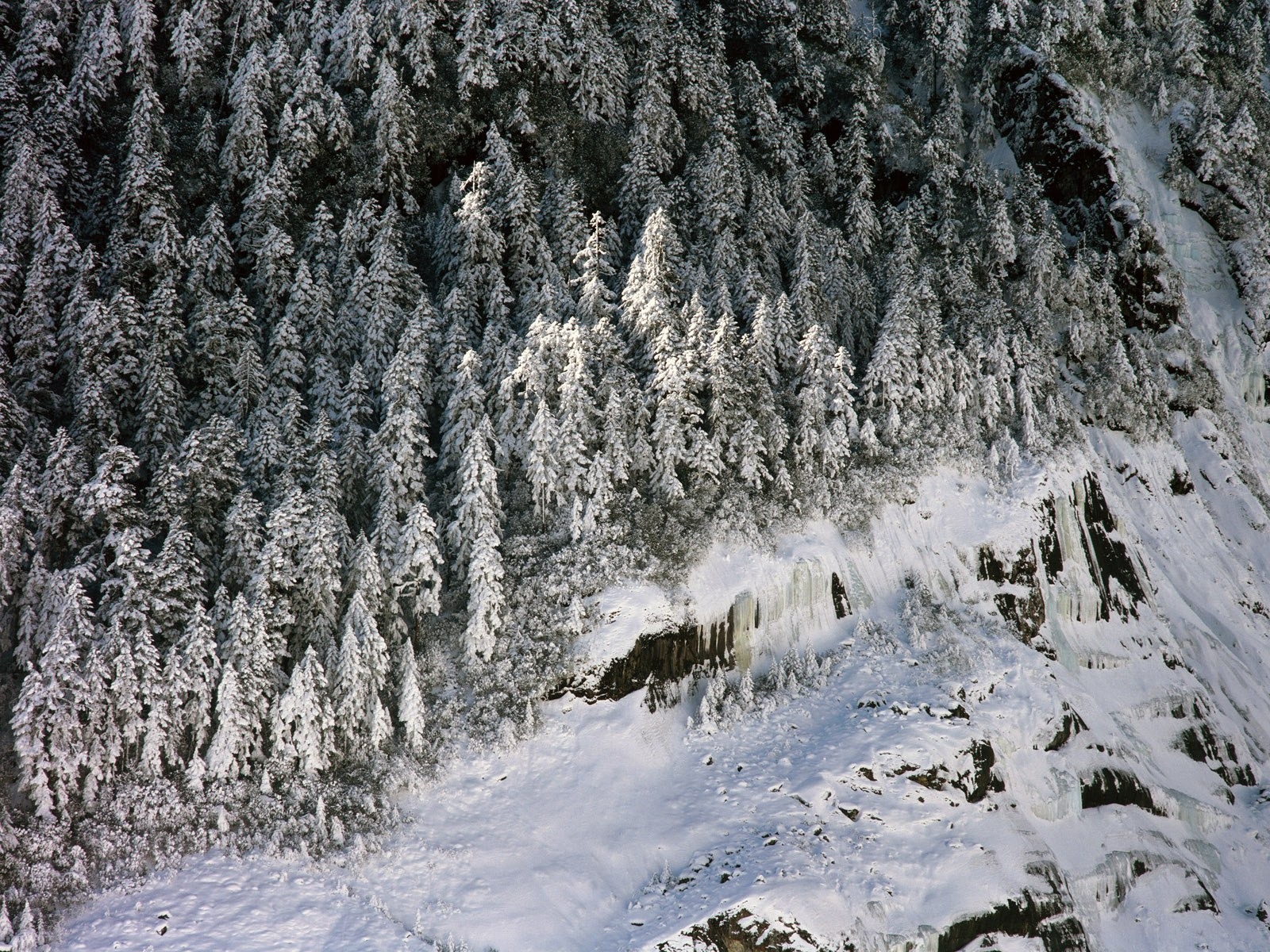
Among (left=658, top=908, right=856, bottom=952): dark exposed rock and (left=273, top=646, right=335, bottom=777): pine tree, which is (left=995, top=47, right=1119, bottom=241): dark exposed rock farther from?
(left=273, top=646, right=335, bottom=777): pine tree

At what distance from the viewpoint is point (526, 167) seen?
148 feet

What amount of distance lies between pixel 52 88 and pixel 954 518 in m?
45.9

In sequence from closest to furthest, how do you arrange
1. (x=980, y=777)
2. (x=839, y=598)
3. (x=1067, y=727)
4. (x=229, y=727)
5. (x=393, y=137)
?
(x=229, y=727) < (x=980, y=777) < (x=1067, y=727) < (x=839, y=598) < (x=393, y=137)

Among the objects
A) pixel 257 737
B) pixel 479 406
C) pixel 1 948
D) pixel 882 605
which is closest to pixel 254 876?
pixel 257 737

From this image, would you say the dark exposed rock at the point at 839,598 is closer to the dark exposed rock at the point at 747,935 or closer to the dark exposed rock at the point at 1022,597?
the dark exposed rock at the point at 1022,597

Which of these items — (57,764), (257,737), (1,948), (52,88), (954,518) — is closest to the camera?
(1,948)

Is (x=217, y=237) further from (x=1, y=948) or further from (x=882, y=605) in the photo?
(x=882, y=605)

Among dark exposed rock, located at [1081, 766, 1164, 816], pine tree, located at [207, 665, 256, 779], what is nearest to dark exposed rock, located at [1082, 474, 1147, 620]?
dark exposed rock, located at [1081, 766, 1164, 816]

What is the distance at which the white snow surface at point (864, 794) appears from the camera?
88.3ft

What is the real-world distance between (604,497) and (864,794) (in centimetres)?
1404

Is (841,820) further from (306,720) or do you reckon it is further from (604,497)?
(306,720)

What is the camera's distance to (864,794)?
30.2 meters

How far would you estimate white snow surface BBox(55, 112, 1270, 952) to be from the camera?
2691cm

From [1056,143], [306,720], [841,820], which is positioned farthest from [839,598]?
[1056,143]
